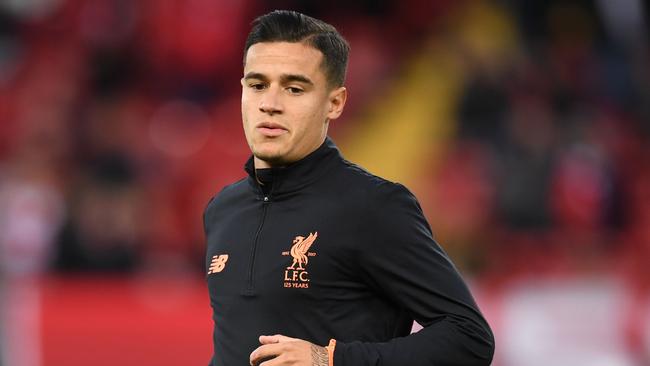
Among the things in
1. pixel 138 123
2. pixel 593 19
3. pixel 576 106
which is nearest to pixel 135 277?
pixel 138 123

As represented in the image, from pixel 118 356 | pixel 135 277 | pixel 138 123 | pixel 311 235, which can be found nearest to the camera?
pixel 311 235

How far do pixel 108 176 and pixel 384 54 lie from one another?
312 cm

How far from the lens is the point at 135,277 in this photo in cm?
806

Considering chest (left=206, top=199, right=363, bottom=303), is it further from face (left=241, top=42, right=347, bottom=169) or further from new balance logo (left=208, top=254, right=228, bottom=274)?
face (left=241, top=42, right=347, bottom=169)

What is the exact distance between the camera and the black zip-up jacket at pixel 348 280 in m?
2.76

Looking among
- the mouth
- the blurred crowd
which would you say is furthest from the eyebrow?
the blurred crowd

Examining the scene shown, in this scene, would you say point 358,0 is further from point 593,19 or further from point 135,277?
point 135,277

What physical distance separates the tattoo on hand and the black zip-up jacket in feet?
0.09

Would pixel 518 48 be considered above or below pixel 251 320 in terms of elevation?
above

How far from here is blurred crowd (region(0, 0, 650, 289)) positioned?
812 centimetres

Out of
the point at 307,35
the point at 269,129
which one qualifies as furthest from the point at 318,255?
the point at 307,35

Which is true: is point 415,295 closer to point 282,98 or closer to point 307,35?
point 282,98

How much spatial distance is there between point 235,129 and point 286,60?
655 cm

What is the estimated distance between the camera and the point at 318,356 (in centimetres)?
271
